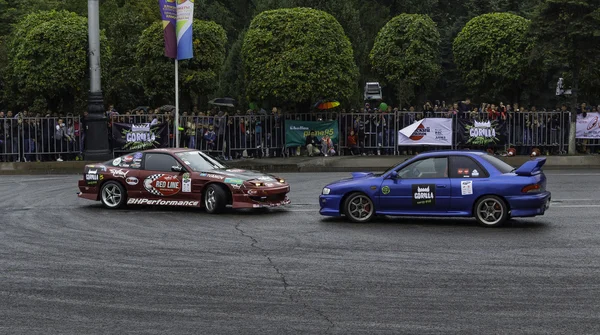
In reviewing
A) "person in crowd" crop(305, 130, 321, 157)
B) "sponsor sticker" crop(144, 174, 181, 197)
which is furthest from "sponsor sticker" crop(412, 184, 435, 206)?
"person in crowd" crop(305, 130, 321, 157)

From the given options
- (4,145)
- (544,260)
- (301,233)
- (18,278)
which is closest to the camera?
(18,278)

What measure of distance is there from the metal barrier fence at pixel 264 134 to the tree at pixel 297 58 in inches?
41.5

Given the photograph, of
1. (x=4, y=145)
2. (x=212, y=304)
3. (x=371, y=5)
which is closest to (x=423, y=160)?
(x=212, y=304)

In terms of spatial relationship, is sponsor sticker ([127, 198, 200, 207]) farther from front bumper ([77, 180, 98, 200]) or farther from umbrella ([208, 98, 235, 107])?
umbrella ([208, 98, 235, 107])

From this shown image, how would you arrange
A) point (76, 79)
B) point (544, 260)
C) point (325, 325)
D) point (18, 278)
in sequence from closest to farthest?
point (325, 325)
point (18, 278)
point (544, 260)
point (76, 79)

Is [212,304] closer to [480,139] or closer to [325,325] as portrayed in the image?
[325,325]

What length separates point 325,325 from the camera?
8.43m

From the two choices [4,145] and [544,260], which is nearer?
[544,260]

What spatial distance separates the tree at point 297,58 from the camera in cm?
3130

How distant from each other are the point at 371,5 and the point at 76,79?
2892cm

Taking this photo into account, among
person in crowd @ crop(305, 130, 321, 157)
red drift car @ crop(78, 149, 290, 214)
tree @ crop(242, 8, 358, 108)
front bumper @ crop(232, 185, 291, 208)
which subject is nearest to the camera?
front bumper @ crop(232, 185, 291, 208)

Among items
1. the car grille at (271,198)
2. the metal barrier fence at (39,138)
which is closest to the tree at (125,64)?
the metal barrier fence at (39,138)

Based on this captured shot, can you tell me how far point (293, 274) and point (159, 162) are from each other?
7.36 meters

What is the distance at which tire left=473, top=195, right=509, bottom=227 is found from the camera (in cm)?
1453
